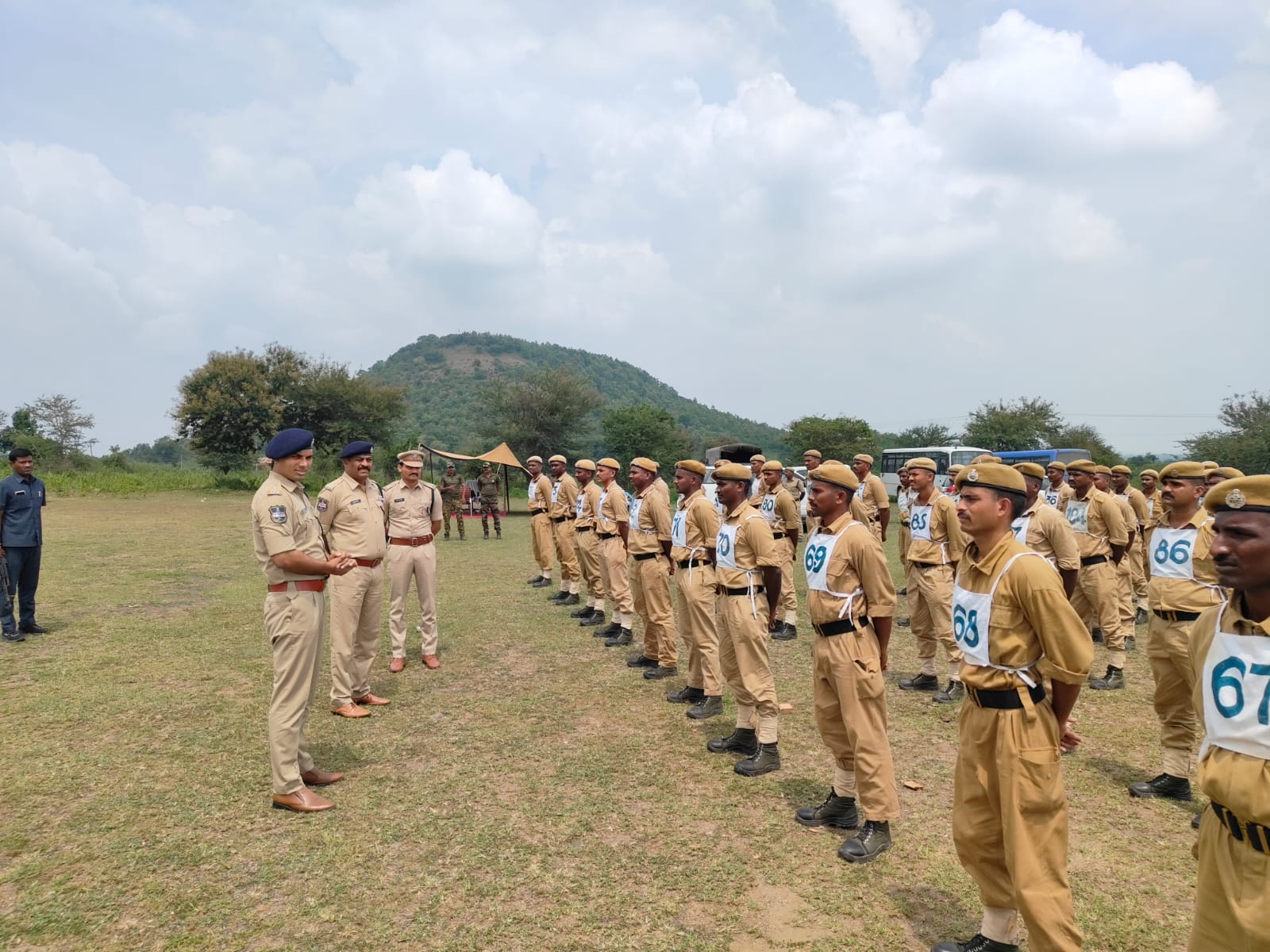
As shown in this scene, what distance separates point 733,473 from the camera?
5410 mm

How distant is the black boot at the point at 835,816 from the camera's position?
14.1 feet

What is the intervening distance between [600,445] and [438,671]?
160ft

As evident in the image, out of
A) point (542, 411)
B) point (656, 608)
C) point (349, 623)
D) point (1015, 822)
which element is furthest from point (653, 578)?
point (542, 411)

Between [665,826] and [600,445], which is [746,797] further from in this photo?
[600,445]

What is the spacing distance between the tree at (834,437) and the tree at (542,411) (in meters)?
14.5

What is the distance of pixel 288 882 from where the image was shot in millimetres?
3732

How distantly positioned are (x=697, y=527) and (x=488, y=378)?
3976 inches

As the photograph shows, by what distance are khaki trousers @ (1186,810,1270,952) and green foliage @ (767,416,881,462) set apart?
45908 mm

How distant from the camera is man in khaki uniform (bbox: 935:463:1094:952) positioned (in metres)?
2.82

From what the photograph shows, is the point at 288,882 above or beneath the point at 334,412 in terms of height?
beneath

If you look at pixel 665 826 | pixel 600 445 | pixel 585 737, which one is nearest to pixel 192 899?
pixel 665 826

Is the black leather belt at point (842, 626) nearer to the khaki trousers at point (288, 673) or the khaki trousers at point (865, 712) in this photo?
the khaki trousers at point (865, 712)

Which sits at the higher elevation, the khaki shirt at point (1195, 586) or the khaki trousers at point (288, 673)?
the khaki shirt at point (1195, 586)

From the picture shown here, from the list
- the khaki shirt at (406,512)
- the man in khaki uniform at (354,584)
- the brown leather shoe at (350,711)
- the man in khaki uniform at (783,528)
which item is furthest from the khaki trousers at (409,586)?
the man in khaki uniform at (783,528)
